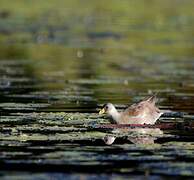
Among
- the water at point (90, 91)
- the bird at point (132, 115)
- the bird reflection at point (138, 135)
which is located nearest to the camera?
the water at point (90, 91)

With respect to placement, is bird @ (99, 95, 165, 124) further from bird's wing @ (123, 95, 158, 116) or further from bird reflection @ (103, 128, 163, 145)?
bird reflection @ (103, 128, 163, 145)

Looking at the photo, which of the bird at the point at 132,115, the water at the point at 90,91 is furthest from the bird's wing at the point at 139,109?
the water at the point at 90,91

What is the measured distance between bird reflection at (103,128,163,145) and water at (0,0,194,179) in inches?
0.7

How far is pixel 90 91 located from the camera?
21.4 m

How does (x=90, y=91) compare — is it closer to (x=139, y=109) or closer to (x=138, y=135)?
(x=139, y=109)

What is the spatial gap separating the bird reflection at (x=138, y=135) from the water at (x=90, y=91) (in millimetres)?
18

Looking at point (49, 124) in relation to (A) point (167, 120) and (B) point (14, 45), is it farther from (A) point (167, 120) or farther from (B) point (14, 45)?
(B) point (14, 45)

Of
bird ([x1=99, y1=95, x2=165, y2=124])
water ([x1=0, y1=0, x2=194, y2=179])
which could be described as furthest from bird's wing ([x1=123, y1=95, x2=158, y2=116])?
water ([x1=0, y1=0, x2=194, y2=179])

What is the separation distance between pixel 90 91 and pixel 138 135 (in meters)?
6.35

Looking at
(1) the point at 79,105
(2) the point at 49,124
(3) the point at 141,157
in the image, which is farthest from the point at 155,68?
(3) the point at 141,157

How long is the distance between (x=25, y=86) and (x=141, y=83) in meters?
3.07

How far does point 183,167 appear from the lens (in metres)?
12.5

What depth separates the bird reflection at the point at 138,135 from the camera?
47.7 ft

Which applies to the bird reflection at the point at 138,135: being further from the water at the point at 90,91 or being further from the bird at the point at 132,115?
the bird at the point at 132,115
